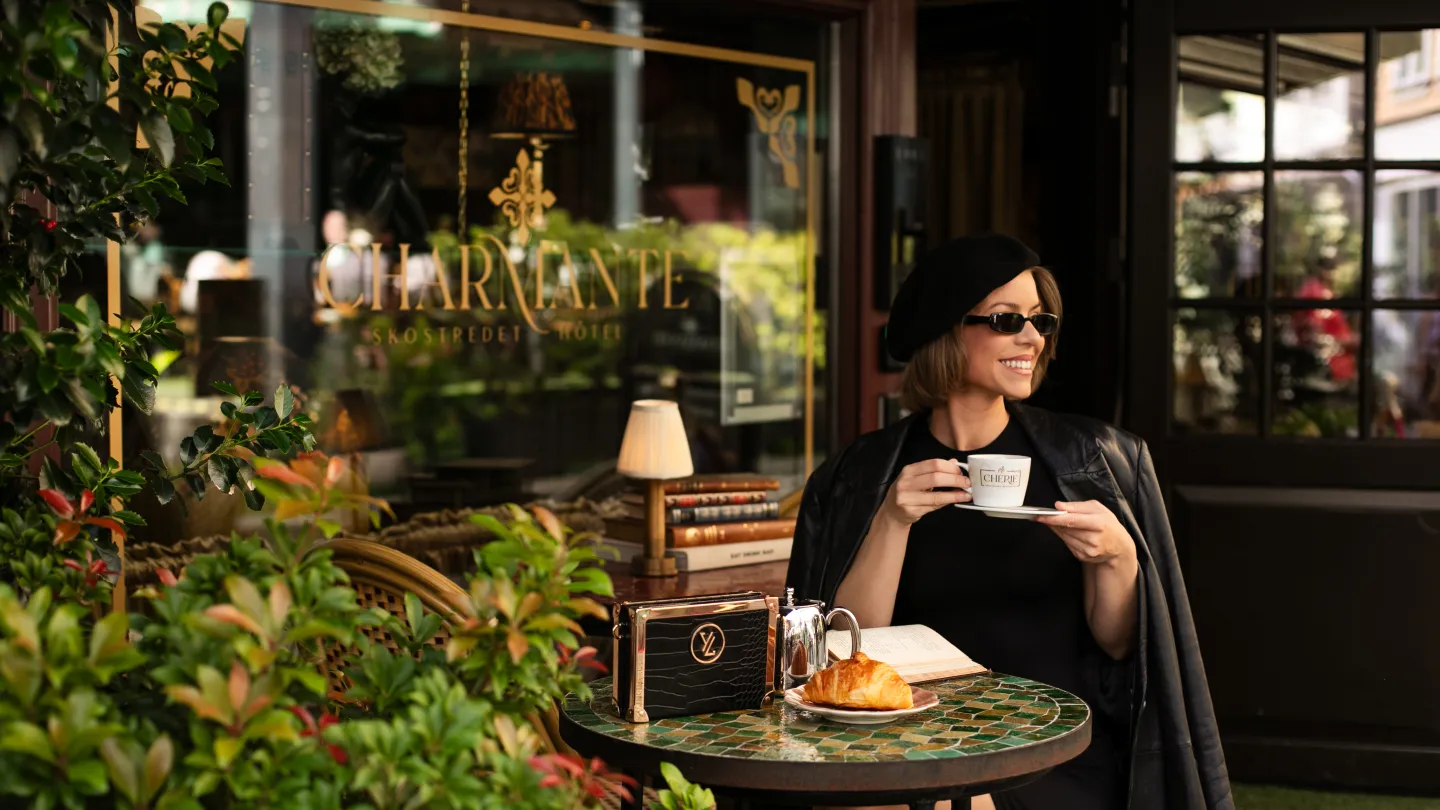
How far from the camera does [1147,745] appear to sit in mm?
2609

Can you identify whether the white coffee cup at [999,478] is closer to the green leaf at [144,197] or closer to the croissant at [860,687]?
the croissant at [860,687]

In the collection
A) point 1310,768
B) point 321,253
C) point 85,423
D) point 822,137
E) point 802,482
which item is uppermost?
point 822,137

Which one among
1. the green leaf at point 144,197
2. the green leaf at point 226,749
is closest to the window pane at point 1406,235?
the green leaf at point 144,197

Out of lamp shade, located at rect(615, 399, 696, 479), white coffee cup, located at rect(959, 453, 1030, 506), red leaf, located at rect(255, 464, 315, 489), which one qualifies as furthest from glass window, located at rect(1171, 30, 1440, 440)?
red leaf, located at rect(255, 464, 315, 489)

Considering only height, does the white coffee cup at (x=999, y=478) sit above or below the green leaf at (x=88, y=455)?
below

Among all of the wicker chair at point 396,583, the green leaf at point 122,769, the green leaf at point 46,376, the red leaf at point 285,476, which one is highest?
the green leaf at point 46,376

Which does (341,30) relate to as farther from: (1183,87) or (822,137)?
(1183,87)

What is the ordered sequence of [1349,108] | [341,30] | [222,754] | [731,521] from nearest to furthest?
[222,754] → [731,521] → [341,30] → [1349,108]

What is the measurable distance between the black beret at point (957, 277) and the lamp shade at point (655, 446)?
0.77 m

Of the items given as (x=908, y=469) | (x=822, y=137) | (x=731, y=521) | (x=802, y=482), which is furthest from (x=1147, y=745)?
(x=822, y=137)

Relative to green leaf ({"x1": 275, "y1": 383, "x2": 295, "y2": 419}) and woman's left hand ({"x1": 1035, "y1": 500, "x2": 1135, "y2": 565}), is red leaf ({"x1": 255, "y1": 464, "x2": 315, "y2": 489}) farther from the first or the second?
woman's left hand ({"x1": 1035, "y1": 500, "x2": 1135, "y2": 565})

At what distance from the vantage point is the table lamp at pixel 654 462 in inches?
135

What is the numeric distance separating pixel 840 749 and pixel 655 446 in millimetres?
1640

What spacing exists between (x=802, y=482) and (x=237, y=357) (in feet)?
5.89
